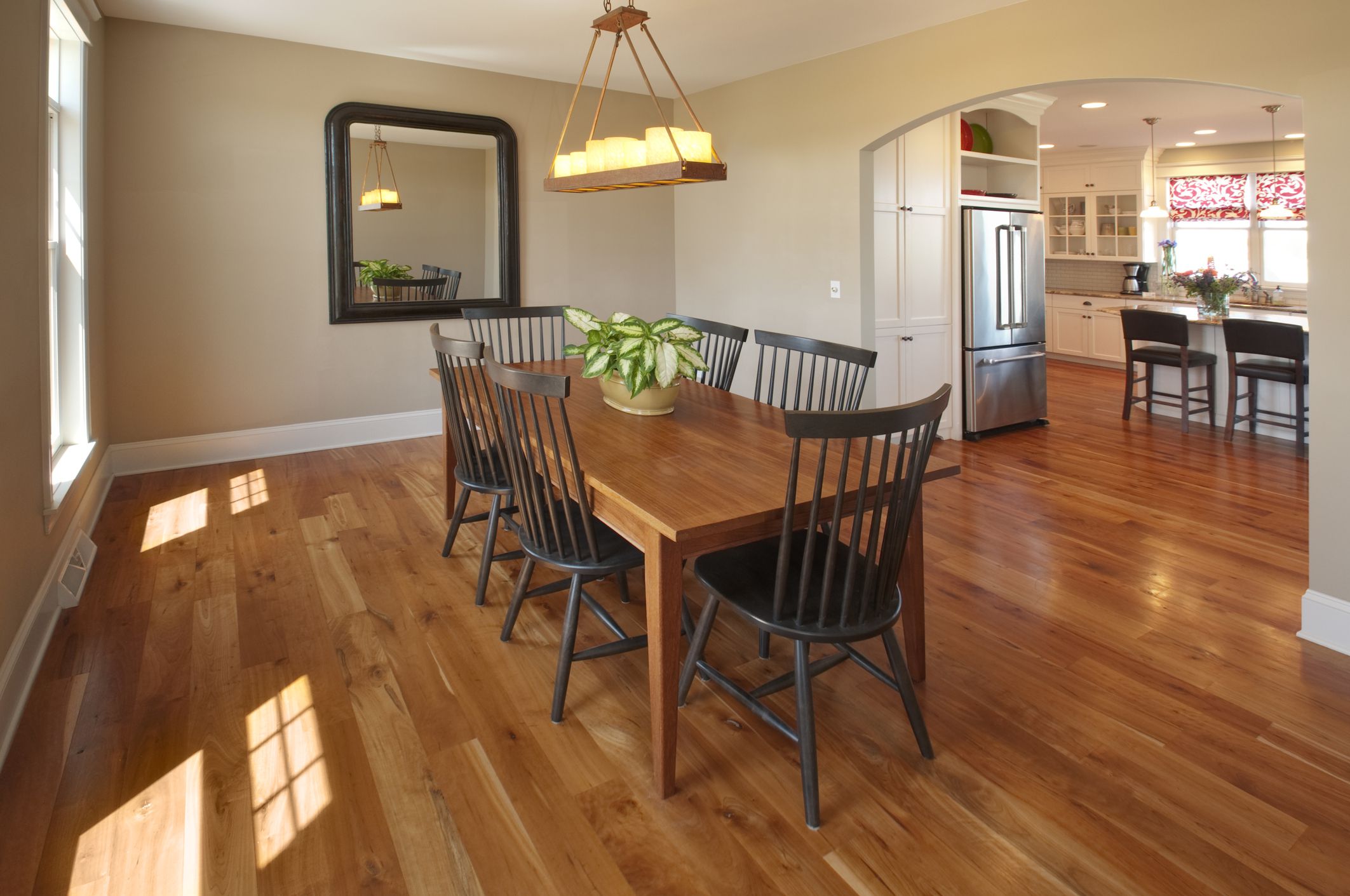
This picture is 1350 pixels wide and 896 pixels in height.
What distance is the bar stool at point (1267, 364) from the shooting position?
17.2ft

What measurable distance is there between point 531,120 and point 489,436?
12.2 ft

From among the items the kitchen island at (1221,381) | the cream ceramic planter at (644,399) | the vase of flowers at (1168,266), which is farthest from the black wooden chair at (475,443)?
the vase of flowers at (1168,266)

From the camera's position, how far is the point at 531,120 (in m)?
5.76

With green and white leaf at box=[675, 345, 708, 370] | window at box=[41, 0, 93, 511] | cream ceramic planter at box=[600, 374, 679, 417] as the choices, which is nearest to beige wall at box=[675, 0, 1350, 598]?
green and white leaf at box=[675, 345, 708, 370]

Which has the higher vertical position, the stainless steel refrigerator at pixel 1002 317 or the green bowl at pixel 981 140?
the green bowl at pixel 981 140

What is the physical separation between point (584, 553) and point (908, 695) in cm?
94

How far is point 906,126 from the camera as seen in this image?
4.45 m

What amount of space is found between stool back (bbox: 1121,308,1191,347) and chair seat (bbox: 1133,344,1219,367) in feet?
0.26

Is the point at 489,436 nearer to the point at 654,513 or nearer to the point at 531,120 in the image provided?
the point at 654,513

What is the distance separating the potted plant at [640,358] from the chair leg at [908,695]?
1076mm

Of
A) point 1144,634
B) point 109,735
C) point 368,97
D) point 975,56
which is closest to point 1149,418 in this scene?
point 975,56

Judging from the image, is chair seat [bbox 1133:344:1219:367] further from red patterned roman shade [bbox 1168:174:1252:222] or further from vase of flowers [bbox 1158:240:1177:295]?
red patterned roman shade [bbox 1168:174:1252:222]

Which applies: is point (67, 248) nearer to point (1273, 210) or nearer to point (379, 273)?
point (379, 273)

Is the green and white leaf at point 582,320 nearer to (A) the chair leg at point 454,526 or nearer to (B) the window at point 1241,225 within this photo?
(A) the chair leg at point 454,526
